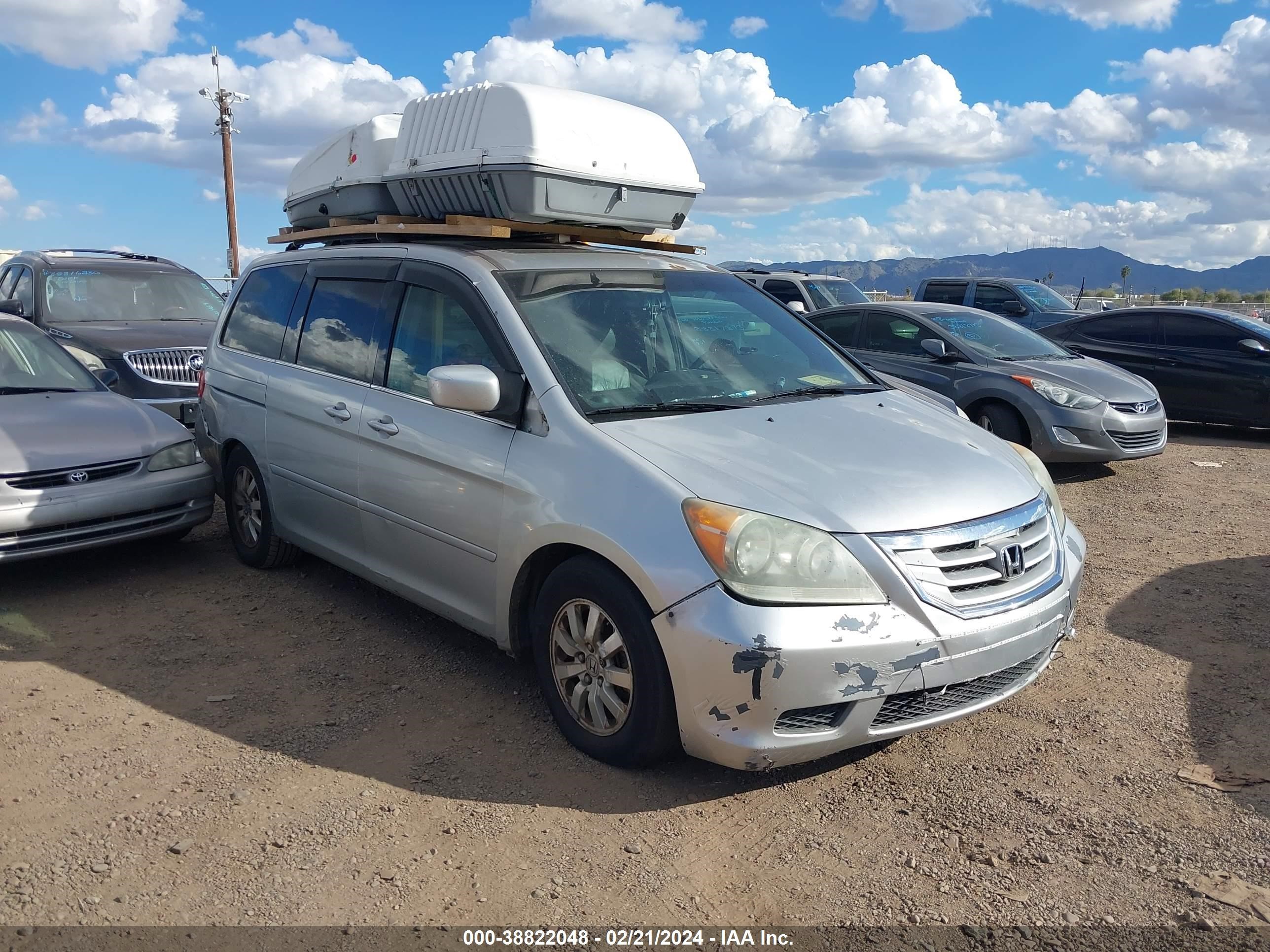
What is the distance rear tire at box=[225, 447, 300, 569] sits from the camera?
5.70 m

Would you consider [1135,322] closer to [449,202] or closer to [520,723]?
[449,202]

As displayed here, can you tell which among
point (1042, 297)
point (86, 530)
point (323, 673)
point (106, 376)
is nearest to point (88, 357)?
point (106, 376)

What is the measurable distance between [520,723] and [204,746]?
1.19 meters

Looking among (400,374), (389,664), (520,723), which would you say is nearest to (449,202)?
(400,374)

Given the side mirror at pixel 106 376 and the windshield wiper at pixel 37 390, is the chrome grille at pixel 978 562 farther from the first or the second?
the side mirror at pixel 106 376

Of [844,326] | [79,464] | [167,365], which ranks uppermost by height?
[844,326]

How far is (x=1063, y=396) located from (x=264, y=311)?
6438 millimetres

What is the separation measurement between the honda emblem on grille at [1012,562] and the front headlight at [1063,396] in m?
5.68

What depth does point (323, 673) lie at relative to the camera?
4.54 m

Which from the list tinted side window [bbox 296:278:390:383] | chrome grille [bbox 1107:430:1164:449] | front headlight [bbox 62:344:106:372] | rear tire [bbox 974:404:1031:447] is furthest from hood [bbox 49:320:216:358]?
chrome grille [bbox 1107:430:1164:449]

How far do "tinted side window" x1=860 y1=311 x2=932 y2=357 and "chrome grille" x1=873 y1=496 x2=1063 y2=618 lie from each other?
634cm

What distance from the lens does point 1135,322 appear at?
11922 millimetres

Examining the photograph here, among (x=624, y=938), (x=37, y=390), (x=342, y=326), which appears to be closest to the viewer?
(x=624, y=938)

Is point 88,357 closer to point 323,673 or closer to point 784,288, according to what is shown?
point 323,673
